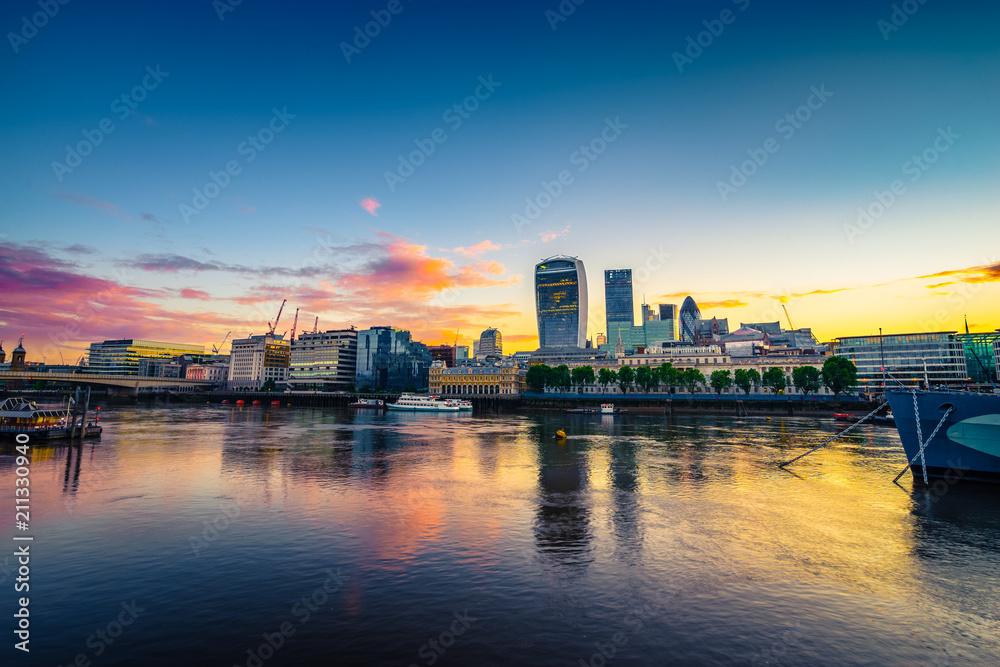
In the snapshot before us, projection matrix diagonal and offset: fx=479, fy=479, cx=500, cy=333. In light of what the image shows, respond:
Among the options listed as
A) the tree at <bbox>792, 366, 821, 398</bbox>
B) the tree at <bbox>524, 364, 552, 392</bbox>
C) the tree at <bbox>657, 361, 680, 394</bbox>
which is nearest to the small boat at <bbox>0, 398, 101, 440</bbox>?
the tree at <bbox>524, 364, 552, 392</bbox>

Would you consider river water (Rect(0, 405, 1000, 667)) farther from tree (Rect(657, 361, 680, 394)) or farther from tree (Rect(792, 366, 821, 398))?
tree (Rect(657, 361, 680, 394))

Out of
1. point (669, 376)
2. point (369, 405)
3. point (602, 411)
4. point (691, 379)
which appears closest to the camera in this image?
point (602, 411)

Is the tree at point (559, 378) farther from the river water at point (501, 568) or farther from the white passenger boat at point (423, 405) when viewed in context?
the river water at point (501, 568)

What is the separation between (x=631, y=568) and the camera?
19906 mm

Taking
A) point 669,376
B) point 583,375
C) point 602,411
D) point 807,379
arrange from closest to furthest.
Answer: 1. point 602,411
2. point 807,379
3. point 669,376
4. point 583,375

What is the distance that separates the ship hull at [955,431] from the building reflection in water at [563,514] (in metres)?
24.5

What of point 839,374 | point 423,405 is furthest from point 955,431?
point 423,405

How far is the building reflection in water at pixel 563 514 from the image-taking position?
21656mm

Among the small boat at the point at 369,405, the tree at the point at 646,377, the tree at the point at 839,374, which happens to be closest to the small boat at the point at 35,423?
the small boat at the point at 369,405

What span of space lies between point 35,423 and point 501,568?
221 ft

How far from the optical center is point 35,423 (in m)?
57.5

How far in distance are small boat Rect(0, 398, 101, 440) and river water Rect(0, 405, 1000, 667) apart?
1993 cm

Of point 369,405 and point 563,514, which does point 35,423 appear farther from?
point 369,405

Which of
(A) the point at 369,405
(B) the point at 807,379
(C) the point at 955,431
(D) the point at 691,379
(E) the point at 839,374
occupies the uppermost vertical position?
(E) the point at 839,374
